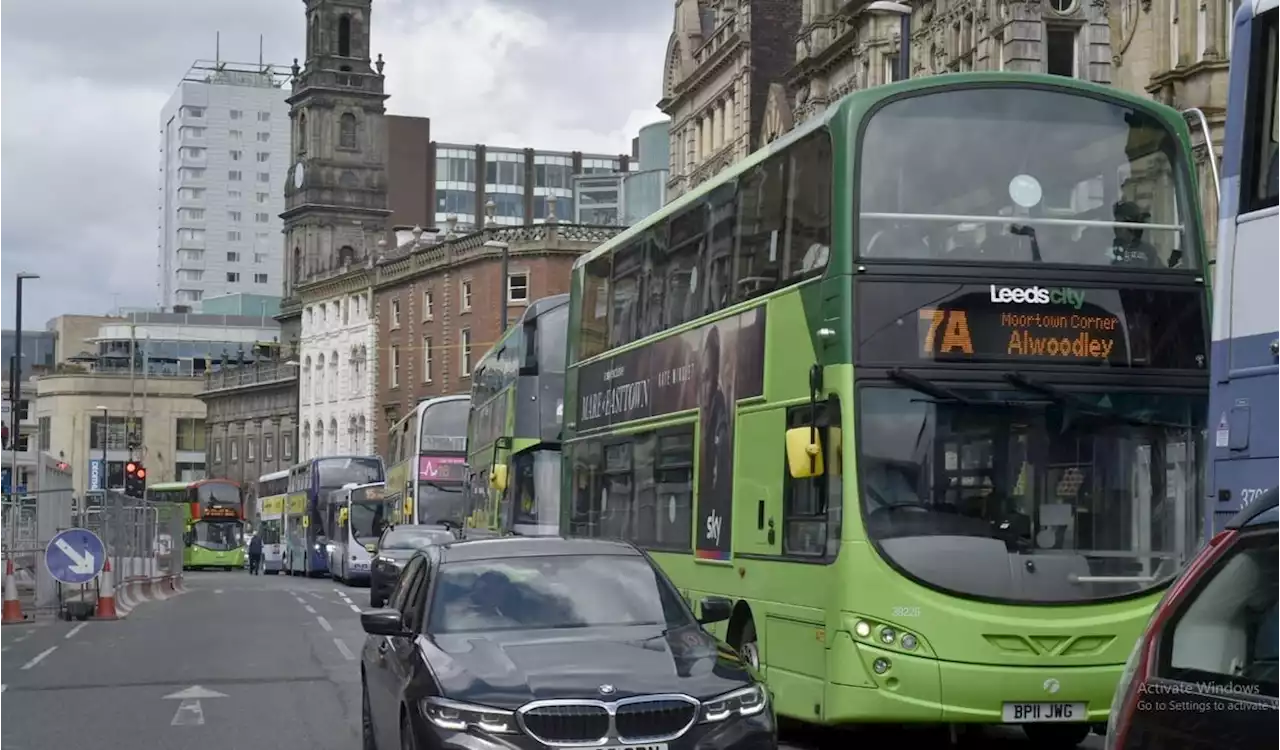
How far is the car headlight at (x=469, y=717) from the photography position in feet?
30.1

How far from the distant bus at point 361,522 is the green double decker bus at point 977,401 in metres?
45.5

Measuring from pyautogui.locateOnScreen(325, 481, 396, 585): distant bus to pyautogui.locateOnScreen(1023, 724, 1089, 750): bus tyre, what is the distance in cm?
4410

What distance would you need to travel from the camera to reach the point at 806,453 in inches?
481

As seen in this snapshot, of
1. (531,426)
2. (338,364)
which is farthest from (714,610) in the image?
(338,364)

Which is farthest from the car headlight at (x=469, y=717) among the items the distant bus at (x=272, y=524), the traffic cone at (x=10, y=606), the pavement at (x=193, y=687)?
the distant bus at (x=272, y=524)

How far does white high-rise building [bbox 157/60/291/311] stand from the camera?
172 meters

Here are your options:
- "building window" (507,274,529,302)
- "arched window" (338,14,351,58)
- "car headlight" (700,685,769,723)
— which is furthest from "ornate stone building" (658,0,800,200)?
"arched window" (338,14,351,58)

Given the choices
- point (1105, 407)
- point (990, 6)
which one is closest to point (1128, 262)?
point (1105, 407)

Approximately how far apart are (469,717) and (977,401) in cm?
433

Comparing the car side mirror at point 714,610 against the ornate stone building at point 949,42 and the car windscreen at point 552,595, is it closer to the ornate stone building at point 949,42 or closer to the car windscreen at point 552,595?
the car windscreen at point 552,595

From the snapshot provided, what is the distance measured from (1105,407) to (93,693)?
10.8 metres

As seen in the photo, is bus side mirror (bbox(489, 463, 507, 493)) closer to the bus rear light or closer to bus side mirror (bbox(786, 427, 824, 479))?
bus side mirror (bbox(786, 427, 824, 479))

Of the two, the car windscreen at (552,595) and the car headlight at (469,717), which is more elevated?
the car windscreen at (552,595)

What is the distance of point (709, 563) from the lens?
15.0 meters
